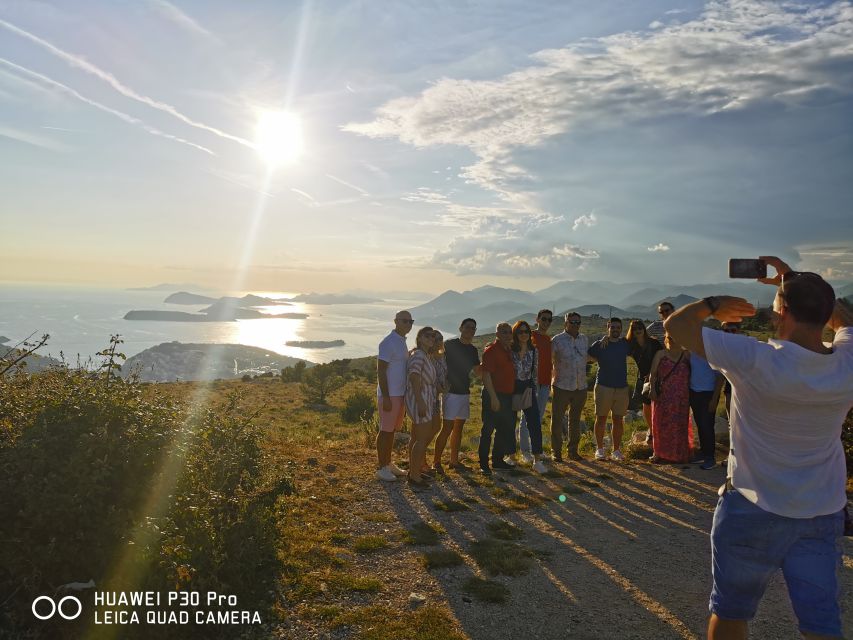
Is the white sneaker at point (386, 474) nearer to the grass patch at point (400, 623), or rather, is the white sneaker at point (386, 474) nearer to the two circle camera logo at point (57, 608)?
the grass patch at point (400, 623)

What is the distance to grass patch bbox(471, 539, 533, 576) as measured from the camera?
16.3ft

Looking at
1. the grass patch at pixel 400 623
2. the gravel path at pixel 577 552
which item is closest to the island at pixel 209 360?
the gravel path at pixel 577 552

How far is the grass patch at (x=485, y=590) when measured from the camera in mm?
4422

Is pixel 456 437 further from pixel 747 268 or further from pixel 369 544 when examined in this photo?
pixel 747 268

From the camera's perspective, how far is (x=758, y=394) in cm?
240

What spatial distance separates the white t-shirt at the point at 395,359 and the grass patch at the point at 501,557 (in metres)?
2.65

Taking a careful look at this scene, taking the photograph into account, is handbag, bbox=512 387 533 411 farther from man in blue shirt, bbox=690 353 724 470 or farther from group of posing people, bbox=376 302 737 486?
man in blue shirt, bbox=690 353 724 470

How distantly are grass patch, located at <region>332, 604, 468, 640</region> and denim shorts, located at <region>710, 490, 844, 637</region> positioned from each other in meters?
2.13

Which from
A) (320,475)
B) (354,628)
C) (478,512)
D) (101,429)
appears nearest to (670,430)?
(478,512)

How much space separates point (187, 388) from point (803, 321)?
88.7 feet

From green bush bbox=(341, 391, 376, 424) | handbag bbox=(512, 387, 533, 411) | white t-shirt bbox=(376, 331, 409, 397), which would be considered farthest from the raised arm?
green bush bbox=(341, 391, 376, 424)

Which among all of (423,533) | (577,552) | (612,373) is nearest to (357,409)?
(612,373)

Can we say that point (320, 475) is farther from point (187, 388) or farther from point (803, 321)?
point (187, 388)

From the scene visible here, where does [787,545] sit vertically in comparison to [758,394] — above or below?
below
